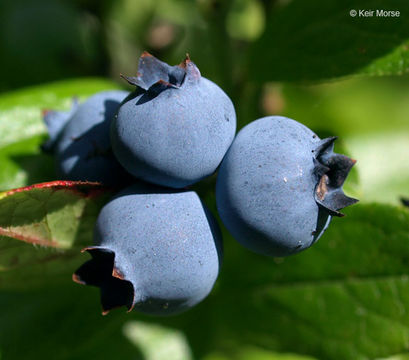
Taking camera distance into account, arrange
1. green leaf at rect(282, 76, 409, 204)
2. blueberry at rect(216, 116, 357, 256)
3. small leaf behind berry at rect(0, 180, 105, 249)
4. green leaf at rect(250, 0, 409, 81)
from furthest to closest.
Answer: green leaf at rect(282, 76, 409, 204), green leaf at rect(250, 0, 409, 81), small leaf behind berry at rect(0, 180, 105, 249), blueberry at rect(216, 116, 357, 256)

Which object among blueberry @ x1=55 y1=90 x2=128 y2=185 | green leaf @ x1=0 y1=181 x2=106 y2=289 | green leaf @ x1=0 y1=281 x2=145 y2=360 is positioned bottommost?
green leaf @ x1=0 y1=281 x2=145 y2=360

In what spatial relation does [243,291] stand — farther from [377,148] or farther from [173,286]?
[377,148]

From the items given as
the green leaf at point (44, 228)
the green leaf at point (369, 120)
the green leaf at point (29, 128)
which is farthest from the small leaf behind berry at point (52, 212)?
the green leaf at point (369, 120)

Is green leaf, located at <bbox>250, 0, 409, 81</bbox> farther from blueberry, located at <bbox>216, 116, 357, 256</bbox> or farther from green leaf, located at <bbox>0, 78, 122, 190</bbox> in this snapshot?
green leaf, located at <bbox>0, 78, 122, 190</bbox>

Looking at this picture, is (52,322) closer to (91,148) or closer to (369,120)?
(91,148)

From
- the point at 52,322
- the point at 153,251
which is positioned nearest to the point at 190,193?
the point at 153,251

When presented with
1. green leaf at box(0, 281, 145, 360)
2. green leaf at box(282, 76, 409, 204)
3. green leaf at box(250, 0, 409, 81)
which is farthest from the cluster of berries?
green leaf at box(282, 76, 409, 204)
